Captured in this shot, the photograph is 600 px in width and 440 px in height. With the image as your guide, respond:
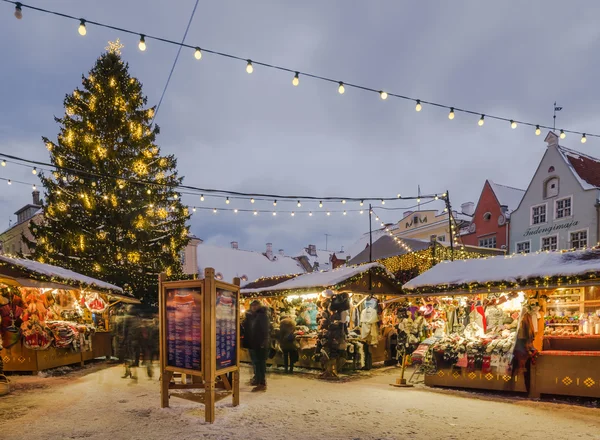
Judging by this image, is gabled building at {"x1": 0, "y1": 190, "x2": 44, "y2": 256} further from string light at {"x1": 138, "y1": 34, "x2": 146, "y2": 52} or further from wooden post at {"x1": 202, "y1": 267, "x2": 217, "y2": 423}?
wooden post at {"x1": 202, "y1": 267, "x2": 217, "y2": 423}

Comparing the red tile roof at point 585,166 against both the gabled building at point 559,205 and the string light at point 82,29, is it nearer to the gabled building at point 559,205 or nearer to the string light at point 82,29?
the gabled building at point 559,205

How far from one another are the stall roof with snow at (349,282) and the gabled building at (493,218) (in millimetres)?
19743

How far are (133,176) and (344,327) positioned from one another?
1373cm

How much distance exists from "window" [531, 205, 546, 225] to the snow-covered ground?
22.5 m

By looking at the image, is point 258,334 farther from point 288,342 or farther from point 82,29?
point 82,29

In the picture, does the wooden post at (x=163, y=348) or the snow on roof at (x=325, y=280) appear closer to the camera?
the wooden post at (x=163, y=348)

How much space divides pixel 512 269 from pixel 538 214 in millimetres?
21484

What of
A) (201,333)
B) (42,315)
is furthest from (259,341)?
(42,315)

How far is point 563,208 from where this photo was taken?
86.7ft

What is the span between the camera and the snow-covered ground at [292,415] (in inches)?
229

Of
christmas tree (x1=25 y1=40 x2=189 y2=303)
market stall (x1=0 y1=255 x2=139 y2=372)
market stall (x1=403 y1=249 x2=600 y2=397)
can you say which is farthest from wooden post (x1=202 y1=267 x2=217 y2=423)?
christmas tree (x1=25 y1=40 x2=189 y2=303)

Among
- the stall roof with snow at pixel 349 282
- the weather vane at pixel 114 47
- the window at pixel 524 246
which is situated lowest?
the stall roof with snow at pixel 349 282

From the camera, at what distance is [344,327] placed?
11.4 metres

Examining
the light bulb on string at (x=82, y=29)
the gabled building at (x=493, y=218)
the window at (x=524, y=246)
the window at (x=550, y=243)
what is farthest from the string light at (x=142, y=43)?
the gabled building at (x=493, y=218)
